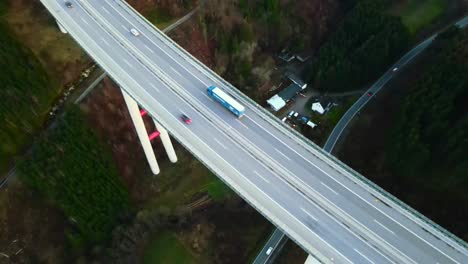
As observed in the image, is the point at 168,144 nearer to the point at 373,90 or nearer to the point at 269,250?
the point at 269,250

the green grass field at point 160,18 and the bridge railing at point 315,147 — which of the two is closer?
the bridge railing at point 315,147

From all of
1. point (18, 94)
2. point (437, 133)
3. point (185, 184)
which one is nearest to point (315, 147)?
point (437, 133)

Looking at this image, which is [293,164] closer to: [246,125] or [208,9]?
[246,125]

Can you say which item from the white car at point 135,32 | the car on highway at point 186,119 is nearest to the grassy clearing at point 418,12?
the car on highway at point 186,119

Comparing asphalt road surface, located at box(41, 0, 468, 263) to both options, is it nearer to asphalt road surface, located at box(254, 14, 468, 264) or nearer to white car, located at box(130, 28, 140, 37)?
white car, located at box(130, 28, 140, 37)

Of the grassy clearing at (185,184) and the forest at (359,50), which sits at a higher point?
the forest at (359,50)

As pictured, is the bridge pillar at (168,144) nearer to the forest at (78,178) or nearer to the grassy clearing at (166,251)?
the forest at (78,178)
